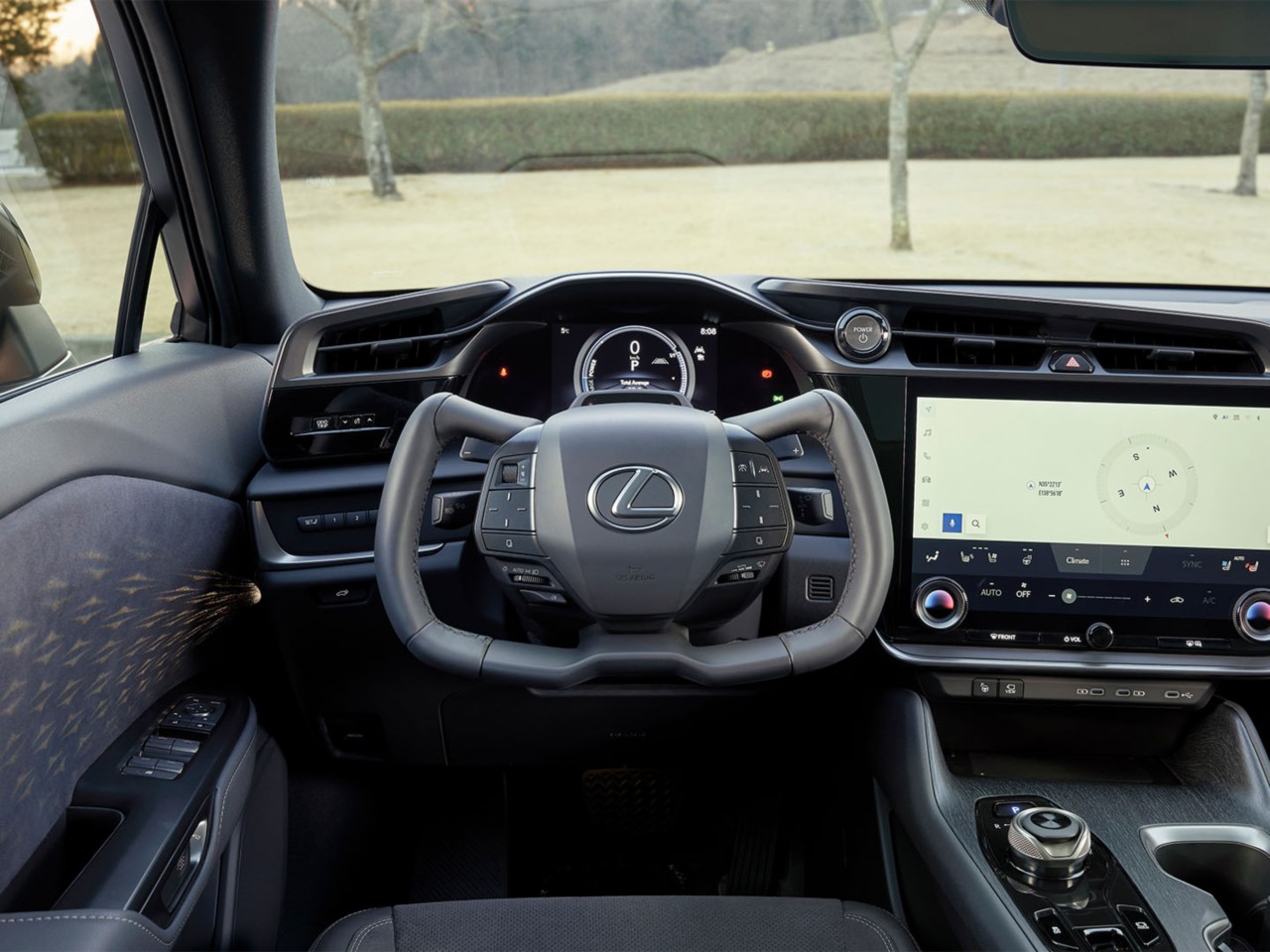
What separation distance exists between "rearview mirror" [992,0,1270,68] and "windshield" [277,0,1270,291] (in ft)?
3.47

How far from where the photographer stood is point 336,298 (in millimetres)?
2799

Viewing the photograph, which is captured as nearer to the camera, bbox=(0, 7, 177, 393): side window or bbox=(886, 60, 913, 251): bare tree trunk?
bbox=(0, 7, 177, 393): side window

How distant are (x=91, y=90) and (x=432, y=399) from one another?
1283 millimetres

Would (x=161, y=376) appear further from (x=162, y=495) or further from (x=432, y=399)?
(x=432, y=399)

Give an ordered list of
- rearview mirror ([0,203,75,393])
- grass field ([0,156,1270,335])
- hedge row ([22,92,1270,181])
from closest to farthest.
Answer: rearview mirror ([0,203,75,393]) → grass field ([0,156,1270,335]) → hedge row ([22,92,1270,181])

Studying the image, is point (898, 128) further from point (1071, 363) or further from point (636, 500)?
point (636, 500)

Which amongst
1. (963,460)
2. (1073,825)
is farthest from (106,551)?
(1073,825)

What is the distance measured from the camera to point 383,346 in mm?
2246

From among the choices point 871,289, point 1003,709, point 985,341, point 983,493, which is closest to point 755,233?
point 871,289

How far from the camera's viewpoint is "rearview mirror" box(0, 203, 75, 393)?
6.31 feet

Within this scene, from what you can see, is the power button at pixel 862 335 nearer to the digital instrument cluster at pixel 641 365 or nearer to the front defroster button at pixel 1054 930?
the digital instrument cluster at pixel 641 365

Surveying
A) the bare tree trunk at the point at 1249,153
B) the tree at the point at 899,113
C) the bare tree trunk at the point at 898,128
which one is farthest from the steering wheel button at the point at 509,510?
the bare tree trunk at the point at 1249,153

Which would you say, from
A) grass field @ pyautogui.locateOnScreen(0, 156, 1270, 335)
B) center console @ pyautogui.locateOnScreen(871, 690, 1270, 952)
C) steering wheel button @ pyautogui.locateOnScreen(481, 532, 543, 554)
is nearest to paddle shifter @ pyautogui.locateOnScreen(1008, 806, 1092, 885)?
center console @ pyautogui.locateOnScreen(871, 690, 1270, 952)

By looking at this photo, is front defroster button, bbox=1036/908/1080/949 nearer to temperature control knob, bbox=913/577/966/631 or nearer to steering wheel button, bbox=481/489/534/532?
temperature control knob, bbox=913/577/966/631
